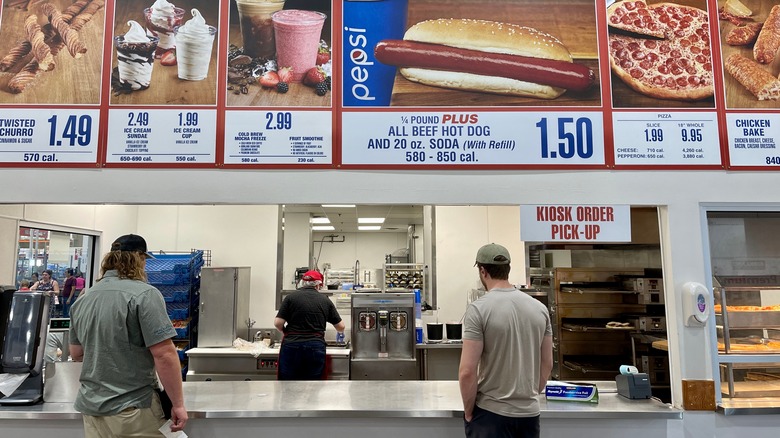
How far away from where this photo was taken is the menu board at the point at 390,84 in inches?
104

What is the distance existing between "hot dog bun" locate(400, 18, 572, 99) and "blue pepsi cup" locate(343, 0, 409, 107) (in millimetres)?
107

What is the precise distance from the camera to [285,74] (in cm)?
270

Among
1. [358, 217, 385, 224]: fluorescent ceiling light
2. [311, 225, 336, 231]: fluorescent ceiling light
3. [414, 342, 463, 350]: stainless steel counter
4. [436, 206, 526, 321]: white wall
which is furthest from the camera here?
[311, 225, 336, 231]: fluorescent ceiling light

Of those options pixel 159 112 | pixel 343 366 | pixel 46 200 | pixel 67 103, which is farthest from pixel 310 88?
pixel 343 366

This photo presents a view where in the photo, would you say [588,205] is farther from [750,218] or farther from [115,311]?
[115,311]

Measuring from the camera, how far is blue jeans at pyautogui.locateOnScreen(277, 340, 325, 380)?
13.4 feet

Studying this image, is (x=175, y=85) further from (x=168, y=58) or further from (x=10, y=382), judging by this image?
(x=10, y=382)

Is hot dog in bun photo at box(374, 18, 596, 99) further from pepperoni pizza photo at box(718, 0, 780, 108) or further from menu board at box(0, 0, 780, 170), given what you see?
pepperoni pizza photo at box(718, 0, 780, 108)

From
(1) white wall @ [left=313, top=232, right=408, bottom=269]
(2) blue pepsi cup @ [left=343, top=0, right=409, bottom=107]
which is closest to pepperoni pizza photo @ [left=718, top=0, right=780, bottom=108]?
(2) blue pepsi cup @ [left=343, top=0, right=409, bottom=107]

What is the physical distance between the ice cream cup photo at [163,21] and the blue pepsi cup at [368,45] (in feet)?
3.32

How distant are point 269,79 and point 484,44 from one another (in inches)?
50.7

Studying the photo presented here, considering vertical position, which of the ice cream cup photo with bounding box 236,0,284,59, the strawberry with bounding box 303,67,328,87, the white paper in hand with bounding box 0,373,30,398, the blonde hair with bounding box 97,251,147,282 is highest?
the ice cream cup photo with bounding box 236,0,284,59

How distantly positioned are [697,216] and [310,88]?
2350 millimetres

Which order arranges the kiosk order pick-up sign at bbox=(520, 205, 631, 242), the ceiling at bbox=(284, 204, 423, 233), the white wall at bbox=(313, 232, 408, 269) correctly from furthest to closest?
the white wall at bbox=(313, 232, 408, 269), the ceiling at bbox=(284, 204, 423, 233), the kiosk order pick-up sign at bbox=(520, 205, 631, 242)
